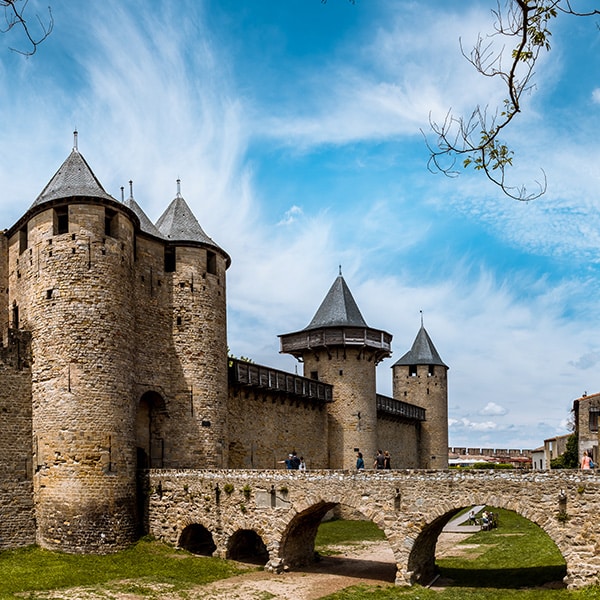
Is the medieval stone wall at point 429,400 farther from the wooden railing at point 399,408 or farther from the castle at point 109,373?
the castle at point 109,373

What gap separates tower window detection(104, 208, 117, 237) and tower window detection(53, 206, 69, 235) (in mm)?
1213

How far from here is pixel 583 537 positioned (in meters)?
16.8

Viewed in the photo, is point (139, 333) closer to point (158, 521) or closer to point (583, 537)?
point (158, 521)

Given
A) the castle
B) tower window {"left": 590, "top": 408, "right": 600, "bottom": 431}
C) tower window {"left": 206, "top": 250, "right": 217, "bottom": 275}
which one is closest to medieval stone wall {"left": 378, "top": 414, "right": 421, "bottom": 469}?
the castle

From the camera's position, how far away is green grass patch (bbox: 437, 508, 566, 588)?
18859 millimetres

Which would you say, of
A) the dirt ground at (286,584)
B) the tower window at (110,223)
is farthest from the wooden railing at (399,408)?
the tower window at (110,223)

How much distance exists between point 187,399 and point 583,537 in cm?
1378

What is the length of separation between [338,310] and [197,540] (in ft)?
55.1

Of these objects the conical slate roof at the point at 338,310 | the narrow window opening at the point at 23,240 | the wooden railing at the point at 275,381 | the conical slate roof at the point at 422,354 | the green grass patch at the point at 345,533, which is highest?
the narrow window opening at the point at 23,240

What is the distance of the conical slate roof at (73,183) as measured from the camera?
22.9 m

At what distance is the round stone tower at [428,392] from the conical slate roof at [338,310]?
42.6ft

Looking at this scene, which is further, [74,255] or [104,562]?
[74,255]

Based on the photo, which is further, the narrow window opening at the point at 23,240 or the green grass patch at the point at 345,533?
the green grass patch at the point at 345,533

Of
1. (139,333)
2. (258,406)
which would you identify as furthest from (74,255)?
(258,406)
